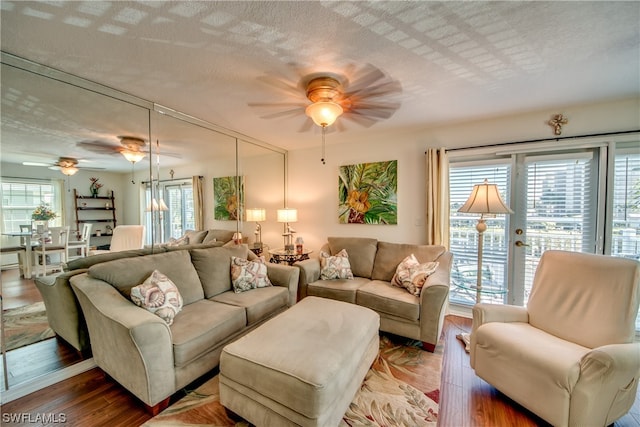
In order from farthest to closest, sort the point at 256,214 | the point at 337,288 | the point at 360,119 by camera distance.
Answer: the point at 256,214, the point at 360,119, the point at 337,288

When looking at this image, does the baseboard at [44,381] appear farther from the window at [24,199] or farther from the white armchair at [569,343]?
the white armchair at [569,343]

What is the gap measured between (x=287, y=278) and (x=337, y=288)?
60 cm

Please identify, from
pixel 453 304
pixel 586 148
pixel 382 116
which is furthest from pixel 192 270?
pixel 586 148

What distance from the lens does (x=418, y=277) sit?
2.59 metres

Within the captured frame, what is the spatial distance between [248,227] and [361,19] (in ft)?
10.0

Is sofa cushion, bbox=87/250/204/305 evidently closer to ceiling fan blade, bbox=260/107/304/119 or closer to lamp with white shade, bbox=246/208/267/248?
lamp with white shade, bbox=246/208/267/248

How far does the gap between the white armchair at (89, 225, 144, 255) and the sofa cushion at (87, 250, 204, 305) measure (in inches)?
13.5

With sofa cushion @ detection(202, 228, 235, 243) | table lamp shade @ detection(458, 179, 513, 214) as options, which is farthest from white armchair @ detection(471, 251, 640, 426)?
sofa cushion @ detection(202, 228, 235, 243)

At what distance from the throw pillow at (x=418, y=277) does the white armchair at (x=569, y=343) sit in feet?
2.08

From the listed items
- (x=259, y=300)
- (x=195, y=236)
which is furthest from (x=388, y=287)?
(x=195, y=236)

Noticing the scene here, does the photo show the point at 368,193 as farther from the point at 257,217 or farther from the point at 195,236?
the point at 195,236

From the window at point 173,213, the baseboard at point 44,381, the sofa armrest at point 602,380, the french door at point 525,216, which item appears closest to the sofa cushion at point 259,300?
the window at point 173,213

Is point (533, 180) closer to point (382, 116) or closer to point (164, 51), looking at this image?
point (382, 116)

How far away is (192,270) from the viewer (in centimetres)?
246
